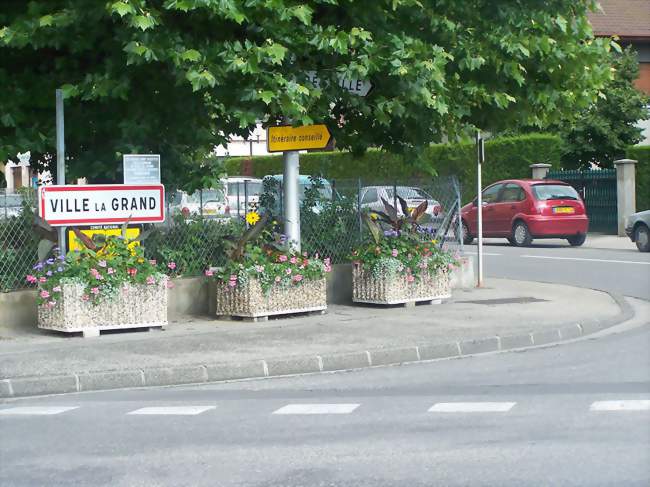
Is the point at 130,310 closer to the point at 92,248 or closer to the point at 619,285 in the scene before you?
the point at 92,248

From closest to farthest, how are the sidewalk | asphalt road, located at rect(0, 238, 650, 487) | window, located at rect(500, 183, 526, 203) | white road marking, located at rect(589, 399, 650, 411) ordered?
asphalt road, located at rect(0, 238, 650, 487) → white road marking, located at rect(589, 399, 650, 411) → the sidewalk → window, located at rect(500, 183, 526, 203)

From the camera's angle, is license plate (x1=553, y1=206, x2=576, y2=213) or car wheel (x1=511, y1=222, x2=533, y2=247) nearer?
license plate (x1=553, y1=206, x2=576, y2=213)

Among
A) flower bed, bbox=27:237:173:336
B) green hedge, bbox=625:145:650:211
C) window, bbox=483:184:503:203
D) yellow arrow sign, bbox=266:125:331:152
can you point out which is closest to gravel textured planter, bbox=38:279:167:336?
flower bed, bbox=27:237:173:336

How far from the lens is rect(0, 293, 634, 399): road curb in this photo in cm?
1016

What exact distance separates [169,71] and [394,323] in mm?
3640

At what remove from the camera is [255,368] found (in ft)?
35.4

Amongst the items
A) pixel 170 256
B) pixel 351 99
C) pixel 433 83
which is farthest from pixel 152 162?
pixel 433 83

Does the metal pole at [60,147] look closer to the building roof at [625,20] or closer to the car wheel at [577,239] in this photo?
the car wheel at [577,239]

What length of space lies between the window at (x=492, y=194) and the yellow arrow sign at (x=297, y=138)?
1565cm

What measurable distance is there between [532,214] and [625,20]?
25.8 m

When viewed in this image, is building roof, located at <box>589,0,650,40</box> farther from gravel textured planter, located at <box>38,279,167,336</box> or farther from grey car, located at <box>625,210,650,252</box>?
gravel textured planter, located at <box>38,279,167,336</box>

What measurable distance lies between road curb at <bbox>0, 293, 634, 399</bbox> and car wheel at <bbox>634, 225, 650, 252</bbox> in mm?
13935

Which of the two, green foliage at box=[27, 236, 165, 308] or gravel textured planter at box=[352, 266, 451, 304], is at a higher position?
green foliage at box=[27, 236, 165, 308]

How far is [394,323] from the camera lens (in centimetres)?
1357
